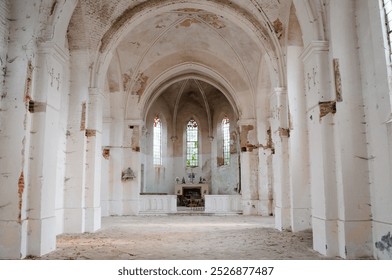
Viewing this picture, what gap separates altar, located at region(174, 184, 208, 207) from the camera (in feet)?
73.0

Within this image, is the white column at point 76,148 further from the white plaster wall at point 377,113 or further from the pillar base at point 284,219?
the white plaster wall at point 377,113

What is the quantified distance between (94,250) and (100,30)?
22.0ft

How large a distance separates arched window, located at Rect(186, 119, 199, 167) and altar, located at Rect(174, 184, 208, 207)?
223cm

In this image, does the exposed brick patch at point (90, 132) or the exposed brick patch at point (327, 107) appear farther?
the exposed brick patch at point (90, 132)

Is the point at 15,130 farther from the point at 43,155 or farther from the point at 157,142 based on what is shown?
the point at 157,142

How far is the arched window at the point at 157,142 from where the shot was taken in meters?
23.4

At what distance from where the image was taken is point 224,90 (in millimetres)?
19125

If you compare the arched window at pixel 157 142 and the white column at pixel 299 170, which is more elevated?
the arched window at pixel 157 142

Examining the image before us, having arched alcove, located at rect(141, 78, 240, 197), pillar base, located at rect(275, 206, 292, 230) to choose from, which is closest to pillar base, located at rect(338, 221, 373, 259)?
pillar base, located at rect(275, 206, 292, 230)

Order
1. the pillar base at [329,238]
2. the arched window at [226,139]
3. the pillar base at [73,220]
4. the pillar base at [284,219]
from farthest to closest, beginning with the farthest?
the arched window at [226,139], the pillar base at [284,219], the pillar base at [73,220], the pillar base at [329,238]

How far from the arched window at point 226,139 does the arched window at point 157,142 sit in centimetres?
436

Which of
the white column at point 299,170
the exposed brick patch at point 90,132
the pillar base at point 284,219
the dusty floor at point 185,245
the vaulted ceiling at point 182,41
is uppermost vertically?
the vaulted ceiling at point 182,41

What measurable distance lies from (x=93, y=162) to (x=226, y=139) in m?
14.1

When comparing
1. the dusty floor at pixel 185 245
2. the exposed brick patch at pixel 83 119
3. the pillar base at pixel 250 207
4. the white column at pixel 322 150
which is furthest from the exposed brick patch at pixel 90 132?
the pillar base at pixel 250 207
